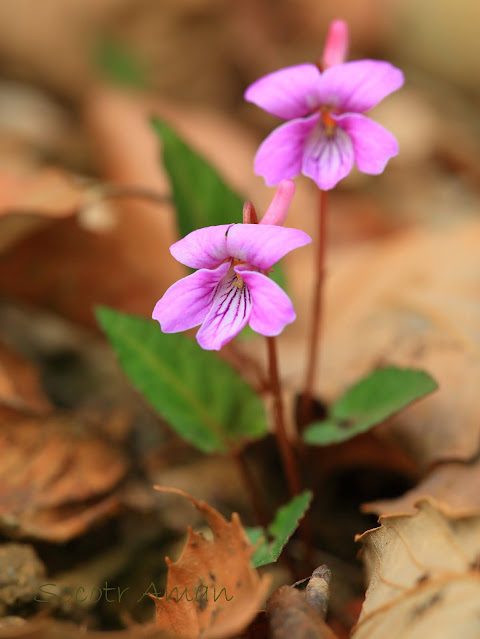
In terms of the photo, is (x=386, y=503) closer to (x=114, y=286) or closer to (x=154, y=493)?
(x=154, y=493)

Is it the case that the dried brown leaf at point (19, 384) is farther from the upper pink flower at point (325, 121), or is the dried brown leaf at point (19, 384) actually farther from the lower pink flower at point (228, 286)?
the upper pink flower at point (325, 121)

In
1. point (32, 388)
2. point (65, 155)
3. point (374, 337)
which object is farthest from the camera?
point (65, 155)

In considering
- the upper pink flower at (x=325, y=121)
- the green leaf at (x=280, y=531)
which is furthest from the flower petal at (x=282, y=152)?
the green leaf at (x=280, y=531)

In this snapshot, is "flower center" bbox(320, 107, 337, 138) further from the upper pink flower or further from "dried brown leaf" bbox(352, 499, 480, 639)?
"dried brown leaf" bbox(352, 499, 480, 639)

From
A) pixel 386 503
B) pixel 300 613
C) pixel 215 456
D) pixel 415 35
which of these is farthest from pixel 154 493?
pixel 415 35

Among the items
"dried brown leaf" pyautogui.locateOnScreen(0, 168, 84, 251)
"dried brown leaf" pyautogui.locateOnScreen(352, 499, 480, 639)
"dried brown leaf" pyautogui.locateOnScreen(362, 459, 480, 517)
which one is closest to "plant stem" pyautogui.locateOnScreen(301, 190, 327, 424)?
"dried brown leaf" pyautogui.locateOnScreen(362, 459, 480, 517)

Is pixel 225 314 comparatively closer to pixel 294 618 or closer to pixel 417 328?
pixel 294 618
